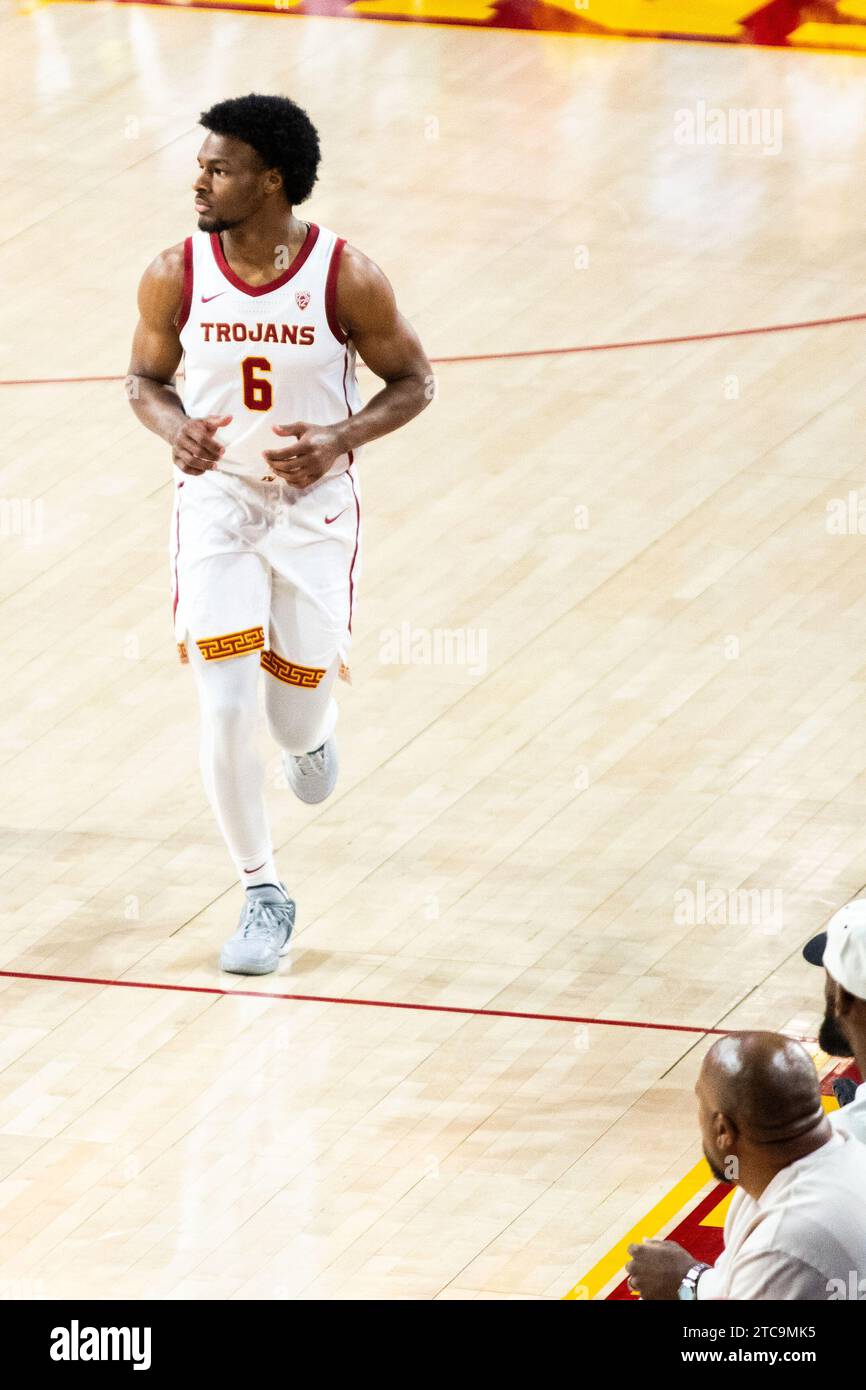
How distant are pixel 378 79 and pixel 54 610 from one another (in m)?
6.27

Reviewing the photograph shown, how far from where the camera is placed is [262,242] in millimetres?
6934

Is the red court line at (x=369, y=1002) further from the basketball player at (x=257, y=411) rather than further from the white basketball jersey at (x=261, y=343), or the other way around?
the white basketball jersey at (x=261, y=343)

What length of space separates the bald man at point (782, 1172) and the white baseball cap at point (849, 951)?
0.32 m

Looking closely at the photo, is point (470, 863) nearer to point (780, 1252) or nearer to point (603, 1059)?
point (603, 1059)

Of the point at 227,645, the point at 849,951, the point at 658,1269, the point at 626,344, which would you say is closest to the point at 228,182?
the point at 227,645

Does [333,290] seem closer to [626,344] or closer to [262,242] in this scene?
[262,242]

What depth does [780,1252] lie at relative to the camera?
437cm

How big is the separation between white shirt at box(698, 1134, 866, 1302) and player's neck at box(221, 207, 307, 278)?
3256 mm

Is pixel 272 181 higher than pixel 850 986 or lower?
higher

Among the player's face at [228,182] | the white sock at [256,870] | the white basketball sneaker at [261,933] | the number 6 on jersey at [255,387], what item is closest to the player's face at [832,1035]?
the white basketball sneaker at [261,933]

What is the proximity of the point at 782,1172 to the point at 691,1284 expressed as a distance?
15.6 inches

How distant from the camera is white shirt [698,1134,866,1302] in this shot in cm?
437

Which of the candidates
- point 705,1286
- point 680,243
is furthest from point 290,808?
point 680,243

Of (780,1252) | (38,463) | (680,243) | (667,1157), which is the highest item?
(680,243)
